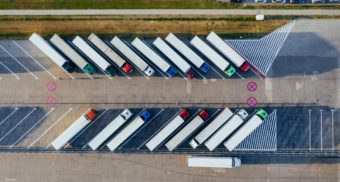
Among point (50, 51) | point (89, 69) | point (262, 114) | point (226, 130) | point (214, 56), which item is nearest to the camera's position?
point (226, 130)

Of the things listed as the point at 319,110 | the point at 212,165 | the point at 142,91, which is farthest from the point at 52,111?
the point at 319,110

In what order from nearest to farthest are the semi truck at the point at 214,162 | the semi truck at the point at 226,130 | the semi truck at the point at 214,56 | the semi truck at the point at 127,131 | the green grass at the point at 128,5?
1. the semi truck at the point at 226,130
2. the semi truck at the point at 214,162
3. the semi truck at the point at 214,56
4. the semi truck at the point at 127,131
5. the green grass at the point at 128,5

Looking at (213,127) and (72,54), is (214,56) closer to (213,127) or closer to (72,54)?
(213,127)

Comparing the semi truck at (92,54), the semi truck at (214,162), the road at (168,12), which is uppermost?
the road at (168,12)

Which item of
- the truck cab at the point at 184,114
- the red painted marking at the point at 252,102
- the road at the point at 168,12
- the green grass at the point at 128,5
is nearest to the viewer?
the truck cab at the point at 184,114

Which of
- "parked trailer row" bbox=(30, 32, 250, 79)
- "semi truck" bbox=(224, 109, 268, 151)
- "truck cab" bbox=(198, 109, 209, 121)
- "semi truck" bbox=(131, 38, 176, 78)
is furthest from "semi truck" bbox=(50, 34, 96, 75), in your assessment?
"semi truck" bbox=(224, 109, 268, 151)

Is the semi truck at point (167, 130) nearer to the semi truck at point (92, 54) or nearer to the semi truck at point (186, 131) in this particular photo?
the semi truck at point (186, 131)

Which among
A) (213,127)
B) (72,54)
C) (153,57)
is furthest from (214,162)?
(72,54)

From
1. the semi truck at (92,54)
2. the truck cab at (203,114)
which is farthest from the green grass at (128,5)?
the truck cab at (203,114)
